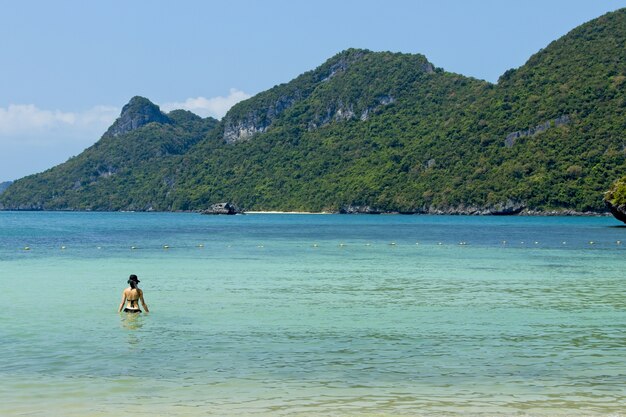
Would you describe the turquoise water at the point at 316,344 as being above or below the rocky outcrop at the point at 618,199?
below

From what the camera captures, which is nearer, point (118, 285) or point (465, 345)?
point (465, 345)

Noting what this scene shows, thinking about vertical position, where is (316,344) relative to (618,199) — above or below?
below

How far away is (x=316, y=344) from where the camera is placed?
2252cm

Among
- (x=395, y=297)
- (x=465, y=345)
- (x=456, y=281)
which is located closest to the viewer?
(x=465, y=345)

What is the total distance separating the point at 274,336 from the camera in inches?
942

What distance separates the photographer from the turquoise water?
1620 cm

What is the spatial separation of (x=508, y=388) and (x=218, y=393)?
6.19 m

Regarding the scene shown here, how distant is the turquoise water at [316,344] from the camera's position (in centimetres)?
1620

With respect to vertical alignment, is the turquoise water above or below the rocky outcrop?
below

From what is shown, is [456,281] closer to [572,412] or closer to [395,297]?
[395,297]

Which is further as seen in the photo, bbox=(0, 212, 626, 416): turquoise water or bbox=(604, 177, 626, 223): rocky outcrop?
bbox=(604, 177, 626, 223): rocky outcrop

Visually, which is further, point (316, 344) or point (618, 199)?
point (618, 199)

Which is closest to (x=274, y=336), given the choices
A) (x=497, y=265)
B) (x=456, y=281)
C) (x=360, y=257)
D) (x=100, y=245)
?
(x=456, y=281)

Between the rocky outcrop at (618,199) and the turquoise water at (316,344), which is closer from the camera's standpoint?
the turquoise water at (316,344)
